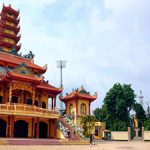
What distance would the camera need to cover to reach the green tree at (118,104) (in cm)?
5322

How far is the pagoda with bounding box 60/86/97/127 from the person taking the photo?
143 feet

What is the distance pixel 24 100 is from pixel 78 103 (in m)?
10.9

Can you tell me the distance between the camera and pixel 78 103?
44438mm

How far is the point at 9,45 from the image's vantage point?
4491 cm

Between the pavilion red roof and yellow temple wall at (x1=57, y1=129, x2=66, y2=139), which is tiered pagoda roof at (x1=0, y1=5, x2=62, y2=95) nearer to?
the pavilion red roof

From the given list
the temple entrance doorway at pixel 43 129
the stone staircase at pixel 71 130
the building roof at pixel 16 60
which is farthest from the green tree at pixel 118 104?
the temple entrance doorway at pixel 43 129

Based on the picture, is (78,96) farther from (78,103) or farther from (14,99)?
(14,99)

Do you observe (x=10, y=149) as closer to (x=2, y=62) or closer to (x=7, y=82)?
(x=7, y=82)

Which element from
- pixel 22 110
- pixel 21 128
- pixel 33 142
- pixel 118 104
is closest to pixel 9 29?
pixel 21 128

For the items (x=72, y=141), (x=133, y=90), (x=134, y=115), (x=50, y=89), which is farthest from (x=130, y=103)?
(x=72, y=141)

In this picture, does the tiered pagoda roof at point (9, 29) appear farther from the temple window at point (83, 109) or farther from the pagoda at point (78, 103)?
the temple window at point (83, 109)

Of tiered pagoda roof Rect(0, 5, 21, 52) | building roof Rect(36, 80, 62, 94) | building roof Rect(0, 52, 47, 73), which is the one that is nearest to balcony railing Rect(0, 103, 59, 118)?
building roof Rect(36, 80, 62, 94)

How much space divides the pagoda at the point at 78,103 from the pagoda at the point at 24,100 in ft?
17.3

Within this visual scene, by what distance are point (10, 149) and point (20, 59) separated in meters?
21.5
